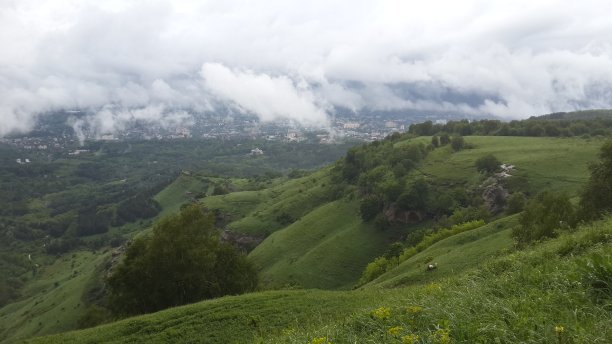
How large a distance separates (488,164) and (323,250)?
51715mm

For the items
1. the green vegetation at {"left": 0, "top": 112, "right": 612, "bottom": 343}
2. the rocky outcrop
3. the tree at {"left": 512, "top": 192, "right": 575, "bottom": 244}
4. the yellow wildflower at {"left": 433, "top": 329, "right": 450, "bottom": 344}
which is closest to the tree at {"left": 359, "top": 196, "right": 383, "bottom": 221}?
the green vegetation at {"left": 0, "top": 112, "right": 612, "bottom": 343}

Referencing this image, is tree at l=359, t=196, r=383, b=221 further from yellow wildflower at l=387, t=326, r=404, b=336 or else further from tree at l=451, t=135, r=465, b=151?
yellow wildflower at l=387, t=326, r=404, b=336

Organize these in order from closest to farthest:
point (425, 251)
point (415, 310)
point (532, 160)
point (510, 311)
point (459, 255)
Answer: point (510, 311) → point (415, 310) → point (459, 255) → point (425, 251) → point (532, 160)

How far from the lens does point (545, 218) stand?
38094 mm

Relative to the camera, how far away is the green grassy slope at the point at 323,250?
84.4 m

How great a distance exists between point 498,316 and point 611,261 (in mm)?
3622

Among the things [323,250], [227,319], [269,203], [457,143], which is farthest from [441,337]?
[269,203]

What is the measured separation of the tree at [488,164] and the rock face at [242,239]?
66967 millimetres

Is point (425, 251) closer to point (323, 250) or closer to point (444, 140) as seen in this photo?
point (323, 250)

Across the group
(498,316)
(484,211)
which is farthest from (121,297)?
(484,211)

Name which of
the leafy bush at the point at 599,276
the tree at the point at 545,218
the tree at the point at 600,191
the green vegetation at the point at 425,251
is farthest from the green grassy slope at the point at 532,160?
the leafy bush at the point at 599,276

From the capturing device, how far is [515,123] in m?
178

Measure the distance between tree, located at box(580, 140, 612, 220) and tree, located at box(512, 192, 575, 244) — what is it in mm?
1462

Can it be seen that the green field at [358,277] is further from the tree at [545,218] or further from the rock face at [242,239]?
the tree at [545,218]
